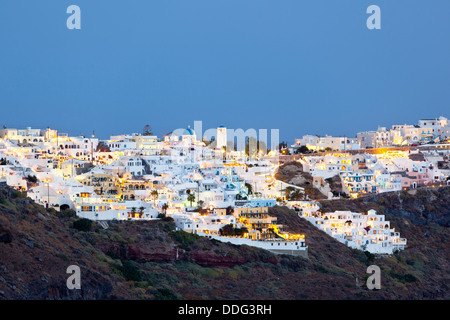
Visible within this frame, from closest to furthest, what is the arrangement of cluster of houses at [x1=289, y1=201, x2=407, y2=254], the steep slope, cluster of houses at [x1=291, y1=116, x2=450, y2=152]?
the steep slope → cluster of houses at [x1=289, y1=201, x2=407, y2=254] → cluster of houses at [x1=291, y1=116, x2=450, y2=152]

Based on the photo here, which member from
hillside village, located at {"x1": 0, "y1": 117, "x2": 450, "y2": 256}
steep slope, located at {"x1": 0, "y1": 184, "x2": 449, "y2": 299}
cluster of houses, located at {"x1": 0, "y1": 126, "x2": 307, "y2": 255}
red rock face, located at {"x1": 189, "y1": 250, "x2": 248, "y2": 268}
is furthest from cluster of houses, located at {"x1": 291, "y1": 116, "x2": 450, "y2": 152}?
red rock face, located at {"x1": 189, "y1": 250, "x2": 248, "y2": 268}

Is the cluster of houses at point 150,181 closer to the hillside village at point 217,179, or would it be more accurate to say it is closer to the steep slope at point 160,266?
the hillside village at point 217,179

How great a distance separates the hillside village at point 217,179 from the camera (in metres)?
50.6

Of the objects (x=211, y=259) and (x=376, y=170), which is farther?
(x=376, y=170)

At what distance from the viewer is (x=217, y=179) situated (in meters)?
65.4

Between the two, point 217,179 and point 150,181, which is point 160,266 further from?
point 217,179

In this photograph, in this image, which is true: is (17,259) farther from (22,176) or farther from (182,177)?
(182,177)

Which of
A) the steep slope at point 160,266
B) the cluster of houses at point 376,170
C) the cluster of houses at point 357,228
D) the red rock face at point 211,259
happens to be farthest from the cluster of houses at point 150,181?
the cluster of houses at point 376,170

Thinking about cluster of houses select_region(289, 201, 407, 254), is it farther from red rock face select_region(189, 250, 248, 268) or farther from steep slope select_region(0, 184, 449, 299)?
red rock face select_region(189, 250, 248, 268)

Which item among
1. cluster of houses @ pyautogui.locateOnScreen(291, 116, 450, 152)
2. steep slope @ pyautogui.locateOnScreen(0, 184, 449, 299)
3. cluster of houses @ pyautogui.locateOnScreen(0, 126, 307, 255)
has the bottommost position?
steep slope @ pyautogui.locateOnScreen(0, 184, 449, 299)

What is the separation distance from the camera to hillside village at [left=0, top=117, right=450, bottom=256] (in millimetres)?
50594

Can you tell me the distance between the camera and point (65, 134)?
276 ft

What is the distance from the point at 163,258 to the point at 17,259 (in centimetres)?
1192

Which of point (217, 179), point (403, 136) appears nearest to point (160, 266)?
point (217, 179)
